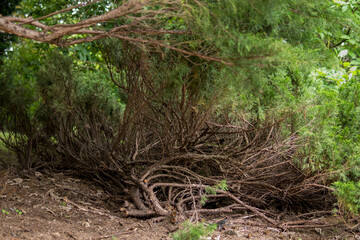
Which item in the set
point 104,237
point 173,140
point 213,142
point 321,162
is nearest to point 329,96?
point 321,162

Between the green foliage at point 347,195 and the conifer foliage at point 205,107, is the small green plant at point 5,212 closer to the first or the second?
the conifer foliage at point 205,107

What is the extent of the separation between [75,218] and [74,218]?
0.04 ft

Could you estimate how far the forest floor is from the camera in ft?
12.7

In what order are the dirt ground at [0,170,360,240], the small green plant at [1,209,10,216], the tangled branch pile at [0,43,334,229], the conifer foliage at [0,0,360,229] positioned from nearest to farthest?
the conifer foliage at [0,0,360,229] < the dirt ground at [0,170,360,240] < the small green plant at [1,209,10,216] < the tangled branch pile at [0,43,334,229]

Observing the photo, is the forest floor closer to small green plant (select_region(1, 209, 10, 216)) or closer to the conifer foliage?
small green plant (select_region(1, 209, 10, 216))

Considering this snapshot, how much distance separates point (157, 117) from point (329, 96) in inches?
90.7

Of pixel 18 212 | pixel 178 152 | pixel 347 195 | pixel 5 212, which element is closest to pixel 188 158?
pixel 178 152

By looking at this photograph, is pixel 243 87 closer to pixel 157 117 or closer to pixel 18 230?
pixel 157 117

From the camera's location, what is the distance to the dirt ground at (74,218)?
12.7ft

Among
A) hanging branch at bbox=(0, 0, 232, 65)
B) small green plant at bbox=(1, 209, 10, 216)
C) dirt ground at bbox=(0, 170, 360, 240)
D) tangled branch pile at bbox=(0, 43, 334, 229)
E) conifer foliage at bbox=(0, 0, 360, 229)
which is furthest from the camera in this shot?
tangled branch pile at bbox=(0, 43, 334, 229)

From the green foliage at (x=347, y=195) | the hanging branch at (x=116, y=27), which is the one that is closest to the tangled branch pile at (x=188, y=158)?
the green foliage at (x=347, y=195)

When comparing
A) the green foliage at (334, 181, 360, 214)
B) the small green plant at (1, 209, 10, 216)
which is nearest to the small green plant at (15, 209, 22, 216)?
the small green plant at (1, 209, 10, 216)

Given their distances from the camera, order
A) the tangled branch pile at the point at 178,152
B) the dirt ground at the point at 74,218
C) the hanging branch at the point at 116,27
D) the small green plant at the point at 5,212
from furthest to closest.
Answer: the tangled branch pile at the point at 178,152 → the small green plant at the point at 5,212 → the dirt ground at the point at 74,218 → the hanging branch at the point at 116,27

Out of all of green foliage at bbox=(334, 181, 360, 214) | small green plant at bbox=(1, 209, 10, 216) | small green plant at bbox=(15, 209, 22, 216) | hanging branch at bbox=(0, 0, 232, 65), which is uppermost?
hanging branch at bbox=(0, 0, 232, 65)
